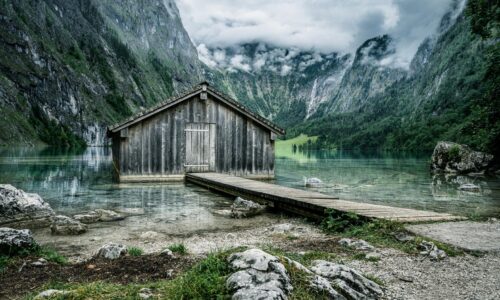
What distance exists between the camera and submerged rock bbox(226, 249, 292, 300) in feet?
14.0

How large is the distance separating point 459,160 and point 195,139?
2234 centimetres

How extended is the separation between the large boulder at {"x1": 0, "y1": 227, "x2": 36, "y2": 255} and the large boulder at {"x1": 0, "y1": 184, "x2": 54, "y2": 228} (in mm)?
3625

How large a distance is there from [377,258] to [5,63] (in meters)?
119

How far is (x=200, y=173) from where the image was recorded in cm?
2292

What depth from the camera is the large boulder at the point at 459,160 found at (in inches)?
1283

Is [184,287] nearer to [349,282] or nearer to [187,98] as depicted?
[349,282]

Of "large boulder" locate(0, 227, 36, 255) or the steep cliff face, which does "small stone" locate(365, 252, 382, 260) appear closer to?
"large boulder" locate(0, 227, 36, 255)

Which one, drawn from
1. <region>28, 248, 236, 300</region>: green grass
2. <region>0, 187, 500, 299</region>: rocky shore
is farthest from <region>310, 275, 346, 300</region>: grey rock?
<region>28, 248, 236, 300</region>: green grass

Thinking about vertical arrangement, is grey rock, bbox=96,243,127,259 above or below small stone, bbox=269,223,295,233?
above

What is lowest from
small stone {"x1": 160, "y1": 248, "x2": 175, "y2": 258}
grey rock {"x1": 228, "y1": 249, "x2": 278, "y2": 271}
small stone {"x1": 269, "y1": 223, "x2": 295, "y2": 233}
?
small stone {"x1": 269, "y1": 223, "x2": 295, "y2": 233}

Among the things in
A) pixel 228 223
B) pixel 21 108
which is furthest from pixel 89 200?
pixel 21 108

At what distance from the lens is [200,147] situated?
23.3 meters

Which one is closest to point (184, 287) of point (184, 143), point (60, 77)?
point (184, 143)

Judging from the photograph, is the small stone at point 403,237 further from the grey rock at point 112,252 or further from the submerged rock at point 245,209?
the submerged rock at point 245,209
